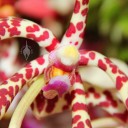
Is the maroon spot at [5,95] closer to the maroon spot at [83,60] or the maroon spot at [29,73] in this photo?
the maroon spot at [29,73]

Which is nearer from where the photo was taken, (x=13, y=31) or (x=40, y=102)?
(x=13, y=31)

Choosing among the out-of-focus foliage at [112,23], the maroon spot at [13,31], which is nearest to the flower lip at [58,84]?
the maroon spot at [13,31]

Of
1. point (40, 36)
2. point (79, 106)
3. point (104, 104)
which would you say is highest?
point (40, 36)

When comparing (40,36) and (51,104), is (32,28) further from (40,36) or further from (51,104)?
(51,104)

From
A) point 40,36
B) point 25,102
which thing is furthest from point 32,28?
point 25,102

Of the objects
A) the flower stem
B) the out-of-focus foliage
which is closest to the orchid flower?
the flower stem

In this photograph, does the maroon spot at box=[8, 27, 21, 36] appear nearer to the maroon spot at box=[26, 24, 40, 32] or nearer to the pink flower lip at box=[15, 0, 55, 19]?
the maroon spot at box=[26, 24, 40, 32]

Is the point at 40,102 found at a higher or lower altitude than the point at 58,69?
lower

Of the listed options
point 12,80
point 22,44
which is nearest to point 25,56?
point 22,44
